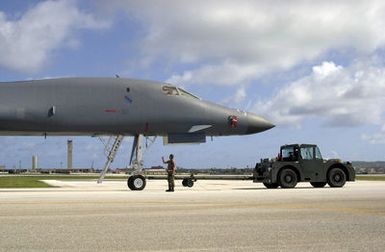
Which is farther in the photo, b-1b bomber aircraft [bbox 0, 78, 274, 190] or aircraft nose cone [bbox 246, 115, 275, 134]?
aircraft nose cone [bbox 246, 115, 275, 134]

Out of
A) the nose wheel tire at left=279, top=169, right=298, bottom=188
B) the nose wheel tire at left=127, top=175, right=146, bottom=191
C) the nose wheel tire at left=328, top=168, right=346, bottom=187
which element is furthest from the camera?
the nose wheel tire at left=328, top=168, right=346, bottom=187

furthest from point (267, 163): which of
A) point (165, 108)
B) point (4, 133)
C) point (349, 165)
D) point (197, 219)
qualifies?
point (197, 219)

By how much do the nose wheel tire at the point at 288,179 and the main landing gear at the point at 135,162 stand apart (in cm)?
624

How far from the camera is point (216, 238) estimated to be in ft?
27.3

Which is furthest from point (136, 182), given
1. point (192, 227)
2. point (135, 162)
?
point (192, 227)

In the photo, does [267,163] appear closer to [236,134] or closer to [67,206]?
[236,134]

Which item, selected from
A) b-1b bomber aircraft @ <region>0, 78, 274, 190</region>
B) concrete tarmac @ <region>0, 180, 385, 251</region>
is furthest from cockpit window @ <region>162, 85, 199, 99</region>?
concrete tarmac @ <region>0, 180, 385, 251</region>

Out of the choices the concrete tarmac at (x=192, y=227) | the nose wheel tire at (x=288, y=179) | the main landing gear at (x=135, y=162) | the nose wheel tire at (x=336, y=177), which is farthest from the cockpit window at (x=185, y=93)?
the concrete tarmac at (x=192, y=227)

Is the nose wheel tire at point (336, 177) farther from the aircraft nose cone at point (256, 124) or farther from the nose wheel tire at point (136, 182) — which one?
the nose wheel tire at point (136, 182)

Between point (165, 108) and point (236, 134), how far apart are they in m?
3.49

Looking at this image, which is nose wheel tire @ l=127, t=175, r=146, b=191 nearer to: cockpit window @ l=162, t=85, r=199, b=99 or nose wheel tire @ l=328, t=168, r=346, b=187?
cockpit window @ l=162, t=85, r=199, b=99

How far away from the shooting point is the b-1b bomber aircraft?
75.6 ft

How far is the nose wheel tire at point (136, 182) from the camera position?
23312 mm

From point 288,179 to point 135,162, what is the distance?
6.97m
